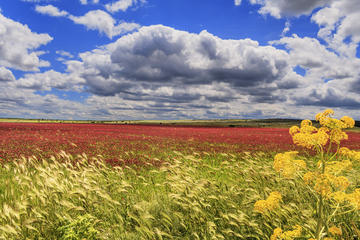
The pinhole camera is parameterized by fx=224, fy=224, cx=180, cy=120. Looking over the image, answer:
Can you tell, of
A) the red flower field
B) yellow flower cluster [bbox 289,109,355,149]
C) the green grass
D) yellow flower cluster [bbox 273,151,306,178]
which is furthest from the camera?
the red flower field

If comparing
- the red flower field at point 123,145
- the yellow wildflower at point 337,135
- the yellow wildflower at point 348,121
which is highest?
the yellow wildflower at point 348,121

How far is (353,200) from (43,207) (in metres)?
4.68

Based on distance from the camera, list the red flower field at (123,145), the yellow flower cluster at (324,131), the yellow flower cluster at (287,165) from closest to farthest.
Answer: the yellow flower cluster at (324,131)
the yellow flower cluster at (287,165)
the red flower field at (123,145)

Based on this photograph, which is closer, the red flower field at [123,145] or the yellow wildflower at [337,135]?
the yellow wildflower at [337,135]

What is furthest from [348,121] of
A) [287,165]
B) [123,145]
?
[123,145]

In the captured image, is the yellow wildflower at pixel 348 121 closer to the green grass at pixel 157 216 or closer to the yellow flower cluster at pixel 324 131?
the yellow flower cluster at pixel 324 131

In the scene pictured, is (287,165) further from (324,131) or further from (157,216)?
(157,216)

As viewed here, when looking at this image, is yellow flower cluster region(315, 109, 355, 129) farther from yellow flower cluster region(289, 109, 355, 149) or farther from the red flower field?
the red flower field

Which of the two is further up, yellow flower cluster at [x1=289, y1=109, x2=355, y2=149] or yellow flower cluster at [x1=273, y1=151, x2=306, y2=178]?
yellow flower cluster at [x1=289, y1=109, x2=355, y2=149]

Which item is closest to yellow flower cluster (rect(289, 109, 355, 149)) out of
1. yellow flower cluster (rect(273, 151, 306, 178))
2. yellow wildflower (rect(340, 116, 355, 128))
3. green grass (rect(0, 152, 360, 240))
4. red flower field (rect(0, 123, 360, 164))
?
yellow wildflower (rect(340, 116, 355, 128))

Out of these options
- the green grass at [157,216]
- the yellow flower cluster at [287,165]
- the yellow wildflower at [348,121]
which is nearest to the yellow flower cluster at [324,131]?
the yellow wildflower at [348,121]

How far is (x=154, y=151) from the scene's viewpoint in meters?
13.2

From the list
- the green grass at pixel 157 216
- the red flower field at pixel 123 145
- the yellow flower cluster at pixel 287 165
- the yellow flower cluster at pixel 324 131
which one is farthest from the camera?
the red flower field at pixel 123 145

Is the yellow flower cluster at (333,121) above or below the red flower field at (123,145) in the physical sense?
above
